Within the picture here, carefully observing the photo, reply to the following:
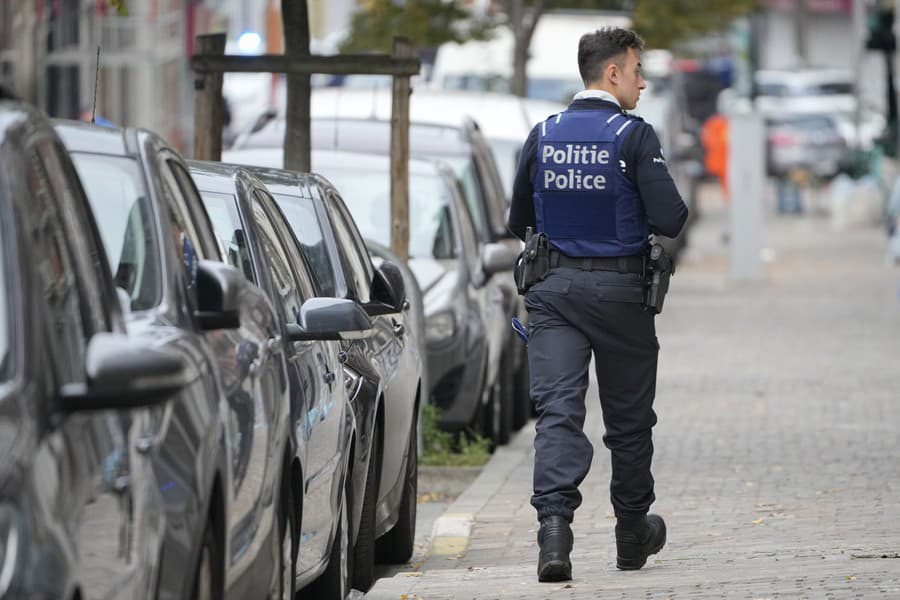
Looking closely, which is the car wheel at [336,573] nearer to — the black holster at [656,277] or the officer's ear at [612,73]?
the black holster at [656,277]

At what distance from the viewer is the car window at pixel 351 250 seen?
863 cm

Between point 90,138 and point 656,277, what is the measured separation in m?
2.52

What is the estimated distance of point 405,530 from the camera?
9.17m

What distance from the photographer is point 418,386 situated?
30.6 feet

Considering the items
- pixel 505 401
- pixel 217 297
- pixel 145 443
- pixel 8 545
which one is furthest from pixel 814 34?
pixel 8 545

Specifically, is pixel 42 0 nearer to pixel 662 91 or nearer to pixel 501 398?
pixel 501 398

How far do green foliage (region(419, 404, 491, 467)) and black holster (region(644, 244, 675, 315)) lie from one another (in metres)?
4.68

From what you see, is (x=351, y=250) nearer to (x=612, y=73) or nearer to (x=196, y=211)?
(x=612, y=73)

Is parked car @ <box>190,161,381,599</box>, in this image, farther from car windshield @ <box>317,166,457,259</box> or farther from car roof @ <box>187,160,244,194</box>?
car windshield @ <box>317,166,457,259</box>

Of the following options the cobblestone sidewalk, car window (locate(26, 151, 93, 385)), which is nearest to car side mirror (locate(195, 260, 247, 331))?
car window (locate(26, 151, 93, 385))

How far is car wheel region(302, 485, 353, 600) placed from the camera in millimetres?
7305

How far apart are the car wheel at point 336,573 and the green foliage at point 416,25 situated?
1773 centimetres

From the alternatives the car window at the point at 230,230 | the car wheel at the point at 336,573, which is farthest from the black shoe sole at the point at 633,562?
the car window at the point at 230,230

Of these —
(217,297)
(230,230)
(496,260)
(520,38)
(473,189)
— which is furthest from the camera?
(520,38)
